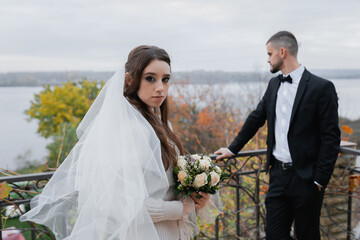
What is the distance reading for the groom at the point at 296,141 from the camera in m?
2.26

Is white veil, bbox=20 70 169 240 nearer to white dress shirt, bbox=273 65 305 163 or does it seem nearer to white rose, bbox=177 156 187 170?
white rose, bbox=177 156 187 170

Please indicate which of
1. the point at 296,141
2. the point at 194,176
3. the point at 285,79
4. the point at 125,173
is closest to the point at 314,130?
the point at 296,141

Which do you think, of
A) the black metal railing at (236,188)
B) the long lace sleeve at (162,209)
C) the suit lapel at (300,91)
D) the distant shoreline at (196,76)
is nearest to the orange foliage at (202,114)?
the distant shoreline at (196,76)

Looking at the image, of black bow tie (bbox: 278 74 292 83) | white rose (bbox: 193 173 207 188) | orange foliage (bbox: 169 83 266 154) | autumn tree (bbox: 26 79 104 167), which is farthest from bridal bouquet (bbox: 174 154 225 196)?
autumn tree (bbox: 26 79 104 167)

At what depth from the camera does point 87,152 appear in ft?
4.43

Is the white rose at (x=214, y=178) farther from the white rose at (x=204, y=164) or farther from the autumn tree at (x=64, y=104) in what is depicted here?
the autumn tree at (x=64, y=104)

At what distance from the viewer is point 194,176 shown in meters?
1.49

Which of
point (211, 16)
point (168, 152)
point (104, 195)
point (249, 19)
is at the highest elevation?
point (211, 16)

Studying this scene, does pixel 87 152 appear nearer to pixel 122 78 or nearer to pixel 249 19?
pixel 122 78

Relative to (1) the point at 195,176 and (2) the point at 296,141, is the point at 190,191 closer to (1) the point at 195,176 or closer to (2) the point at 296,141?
(1) the point at 195,176

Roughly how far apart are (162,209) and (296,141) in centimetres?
138

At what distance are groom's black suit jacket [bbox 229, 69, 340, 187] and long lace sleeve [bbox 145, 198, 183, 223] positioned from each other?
49.4 inches

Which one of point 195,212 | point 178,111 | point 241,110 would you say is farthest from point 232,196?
point 178,111

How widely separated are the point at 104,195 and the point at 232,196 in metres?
4.89
